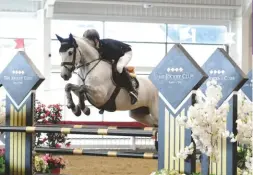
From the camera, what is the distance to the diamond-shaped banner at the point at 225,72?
3115 mm

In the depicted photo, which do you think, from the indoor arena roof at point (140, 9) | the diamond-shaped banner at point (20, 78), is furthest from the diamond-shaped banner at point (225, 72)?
the indoor arena roof at point (140, 9)

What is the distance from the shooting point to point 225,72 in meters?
3.18

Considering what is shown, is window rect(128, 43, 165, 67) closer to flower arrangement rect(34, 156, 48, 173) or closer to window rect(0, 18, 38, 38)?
window rect(0, 18, 38, 38)

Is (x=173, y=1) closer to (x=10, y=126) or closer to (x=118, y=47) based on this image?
(x=118, y=47)

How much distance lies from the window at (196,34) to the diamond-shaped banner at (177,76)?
9988 millimetres

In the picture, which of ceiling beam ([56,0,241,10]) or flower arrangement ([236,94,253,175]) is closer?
flower arrangement ([236,94,253,175])

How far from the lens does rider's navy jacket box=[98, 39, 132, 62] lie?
501 centimetres

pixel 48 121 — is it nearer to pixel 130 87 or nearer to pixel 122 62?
pixel 130 87

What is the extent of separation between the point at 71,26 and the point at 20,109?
881 centimetres

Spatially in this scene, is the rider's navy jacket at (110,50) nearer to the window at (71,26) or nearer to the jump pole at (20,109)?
the jump pole at (20,109)

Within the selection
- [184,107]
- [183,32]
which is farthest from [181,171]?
[183,32]

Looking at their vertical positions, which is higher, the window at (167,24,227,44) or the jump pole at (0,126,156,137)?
the window at (167,24,227,44)

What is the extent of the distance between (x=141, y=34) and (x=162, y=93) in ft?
32.4

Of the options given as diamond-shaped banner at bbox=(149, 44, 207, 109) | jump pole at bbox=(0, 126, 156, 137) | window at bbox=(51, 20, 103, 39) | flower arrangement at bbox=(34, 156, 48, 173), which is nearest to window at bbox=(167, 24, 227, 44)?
window at bbox=(51, 20, 103, 39)
